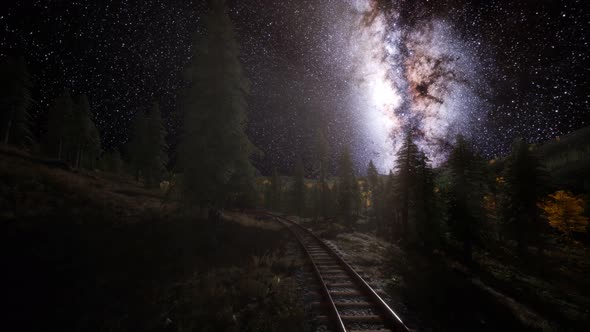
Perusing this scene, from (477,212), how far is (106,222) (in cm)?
2832

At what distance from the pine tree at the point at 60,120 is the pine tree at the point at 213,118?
141 ft

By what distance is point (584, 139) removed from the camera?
118m

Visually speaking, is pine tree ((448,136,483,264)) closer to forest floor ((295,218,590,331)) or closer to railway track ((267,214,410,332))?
forest floor ((295,218,590,331))

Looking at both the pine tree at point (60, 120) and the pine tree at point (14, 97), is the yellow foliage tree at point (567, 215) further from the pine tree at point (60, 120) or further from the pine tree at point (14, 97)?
the pine tree at point (14, 97)

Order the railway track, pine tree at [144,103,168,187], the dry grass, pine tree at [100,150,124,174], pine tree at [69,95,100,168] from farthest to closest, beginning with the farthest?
pine tree at [100,150,124,174] < pine tree at [69,95,100,168] < pine tree at [144,103,168,187] < the dry grass < the railway track

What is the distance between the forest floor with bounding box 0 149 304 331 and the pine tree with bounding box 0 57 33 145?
36410 millimetres

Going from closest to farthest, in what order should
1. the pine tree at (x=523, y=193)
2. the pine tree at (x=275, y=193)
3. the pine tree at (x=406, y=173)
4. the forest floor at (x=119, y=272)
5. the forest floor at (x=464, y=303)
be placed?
the forest floor at (x=119, y=272) < the forest floor at (x=464, y=303) < the pine tree at (x=406, y=173) < the pine tree at (x=523, y=193) < the pine tree at (x=275, y=193)

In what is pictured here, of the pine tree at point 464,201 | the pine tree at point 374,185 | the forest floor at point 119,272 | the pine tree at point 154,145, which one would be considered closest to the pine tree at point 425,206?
the pine tree at point 464,201

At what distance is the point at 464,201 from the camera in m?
23.0

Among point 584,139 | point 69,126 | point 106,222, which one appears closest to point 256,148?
point 106,222

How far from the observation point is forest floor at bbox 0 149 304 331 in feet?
21.0

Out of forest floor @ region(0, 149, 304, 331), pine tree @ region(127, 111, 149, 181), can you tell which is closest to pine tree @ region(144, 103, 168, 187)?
pine tree @ region(127, 111, 149, 181)

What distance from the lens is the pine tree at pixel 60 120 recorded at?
43750mm

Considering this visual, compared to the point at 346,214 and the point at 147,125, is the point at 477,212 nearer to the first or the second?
the point at 346,214
